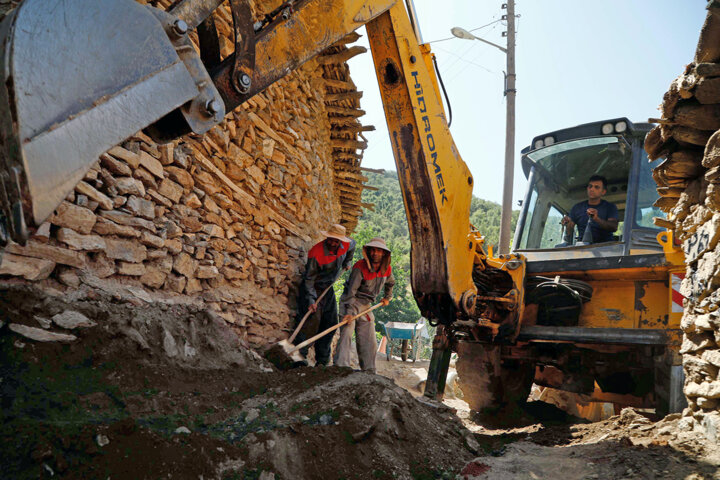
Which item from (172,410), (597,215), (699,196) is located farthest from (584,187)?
(172,410)

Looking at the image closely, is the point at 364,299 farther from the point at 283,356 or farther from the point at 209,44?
the point at 209,44

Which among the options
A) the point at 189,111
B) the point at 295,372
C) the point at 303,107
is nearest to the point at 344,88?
the point at 303,107

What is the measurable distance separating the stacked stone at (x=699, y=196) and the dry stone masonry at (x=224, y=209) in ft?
12.3

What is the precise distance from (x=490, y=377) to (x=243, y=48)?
176 inches

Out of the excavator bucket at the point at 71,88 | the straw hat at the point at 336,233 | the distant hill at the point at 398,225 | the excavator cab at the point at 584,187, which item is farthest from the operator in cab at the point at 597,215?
the distant hill at the point at 398,225

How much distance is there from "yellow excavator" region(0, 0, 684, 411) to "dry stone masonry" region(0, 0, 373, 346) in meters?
1.49

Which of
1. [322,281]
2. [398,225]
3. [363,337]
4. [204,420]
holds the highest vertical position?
[398,225]

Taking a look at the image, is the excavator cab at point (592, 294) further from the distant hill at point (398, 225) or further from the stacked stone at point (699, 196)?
the distant hill at point (398, 225)

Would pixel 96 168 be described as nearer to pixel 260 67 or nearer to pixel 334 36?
pixel 260 67

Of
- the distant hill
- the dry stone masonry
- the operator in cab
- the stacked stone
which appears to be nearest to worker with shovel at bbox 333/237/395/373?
the dry stone masonry

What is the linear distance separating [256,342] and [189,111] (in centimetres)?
367

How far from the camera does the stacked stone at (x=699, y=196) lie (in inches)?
104

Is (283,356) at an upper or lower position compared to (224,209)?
lower

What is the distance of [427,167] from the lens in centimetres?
367
